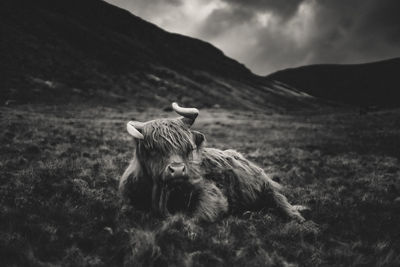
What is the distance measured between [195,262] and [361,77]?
516 feet

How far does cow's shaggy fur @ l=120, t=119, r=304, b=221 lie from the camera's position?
4211 mm

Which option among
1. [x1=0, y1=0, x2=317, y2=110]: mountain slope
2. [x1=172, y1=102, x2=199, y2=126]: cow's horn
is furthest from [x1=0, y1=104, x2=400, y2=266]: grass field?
[x1=0, y1=0, x2=317, y2=110]: mountain slope

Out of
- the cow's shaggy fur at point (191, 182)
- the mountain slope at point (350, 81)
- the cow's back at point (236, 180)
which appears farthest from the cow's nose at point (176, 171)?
the mountain slope at point (350, 81)

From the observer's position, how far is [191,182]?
Result: 4328 millimetres

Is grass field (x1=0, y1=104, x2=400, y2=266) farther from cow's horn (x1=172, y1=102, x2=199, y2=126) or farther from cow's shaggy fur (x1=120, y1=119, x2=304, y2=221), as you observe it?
cow's horn (x1=172, y1=102, x2=199, y2=126)

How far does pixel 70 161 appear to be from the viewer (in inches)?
304

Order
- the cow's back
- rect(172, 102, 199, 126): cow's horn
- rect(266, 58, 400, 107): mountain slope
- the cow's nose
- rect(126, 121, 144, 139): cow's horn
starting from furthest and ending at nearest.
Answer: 1. rect(266, 58, 400, 107): mountain slope
2. the cow's back
3. rect(172, 102, 199, 126): cow's horn
4. rect(126, 121, 144, 139): cow's horn
5. the cow's nose

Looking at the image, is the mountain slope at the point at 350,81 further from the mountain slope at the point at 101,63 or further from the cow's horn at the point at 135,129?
the cow's horn at the point at 135,129

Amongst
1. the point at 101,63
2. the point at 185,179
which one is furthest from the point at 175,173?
the point at 101,63

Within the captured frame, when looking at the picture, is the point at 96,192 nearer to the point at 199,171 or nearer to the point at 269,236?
the point at 199,171

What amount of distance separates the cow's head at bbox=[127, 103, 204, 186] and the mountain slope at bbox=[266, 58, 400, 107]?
117 meters

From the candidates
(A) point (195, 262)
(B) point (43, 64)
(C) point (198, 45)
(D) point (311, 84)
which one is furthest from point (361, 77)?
(A) point (195, 262)

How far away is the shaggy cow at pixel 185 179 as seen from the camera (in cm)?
414

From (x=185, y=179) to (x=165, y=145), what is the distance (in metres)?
0.58
